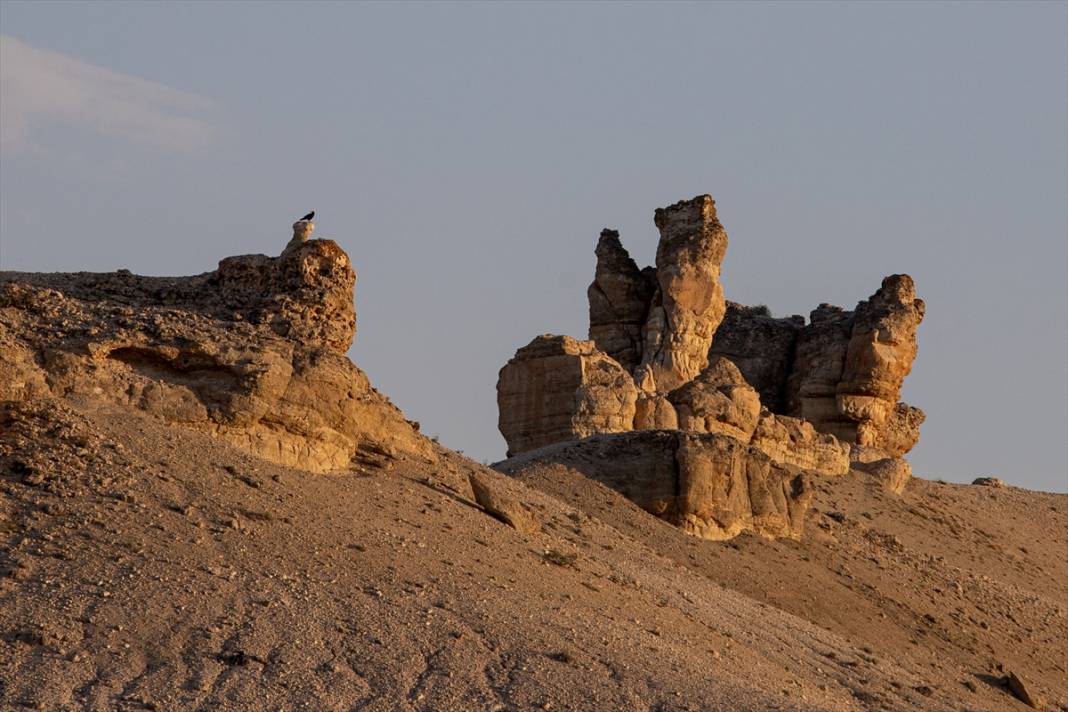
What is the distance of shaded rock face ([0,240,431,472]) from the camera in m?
21.7

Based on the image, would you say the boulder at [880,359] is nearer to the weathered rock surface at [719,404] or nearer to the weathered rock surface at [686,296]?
the weathered rock surface at [686,296]

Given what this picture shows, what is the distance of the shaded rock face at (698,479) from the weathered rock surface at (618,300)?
18787 mm

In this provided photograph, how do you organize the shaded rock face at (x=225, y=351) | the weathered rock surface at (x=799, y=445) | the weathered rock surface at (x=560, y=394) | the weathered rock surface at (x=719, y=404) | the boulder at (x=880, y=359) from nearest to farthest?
the shaded rock face at (x=225, y=351), the weathered rock surface at (x=560, y=394), the weathered rock surface at (x=719, y=404), the weathered rock surface at (x=799, y=445), the boulder at (x=880, y=359)

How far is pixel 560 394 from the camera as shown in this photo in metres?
43.9

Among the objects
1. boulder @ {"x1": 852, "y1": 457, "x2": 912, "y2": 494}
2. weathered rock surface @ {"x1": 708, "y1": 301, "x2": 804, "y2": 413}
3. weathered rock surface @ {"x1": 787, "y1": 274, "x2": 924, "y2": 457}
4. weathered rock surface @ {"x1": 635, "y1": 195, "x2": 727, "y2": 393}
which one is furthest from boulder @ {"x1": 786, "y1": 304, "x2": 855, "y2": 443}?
weathered rock surface @ {"x1": 635, "y1": 195, "x2": 727, "y2": 393}

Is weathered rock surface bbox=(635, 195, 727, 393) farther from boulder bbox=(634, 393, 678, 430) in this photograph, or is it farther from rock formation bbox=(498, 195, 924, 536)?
boulder bbox=(634, 393, 678, 430)

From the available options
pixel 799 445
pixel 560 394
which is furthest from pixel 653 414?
pixel 799 445

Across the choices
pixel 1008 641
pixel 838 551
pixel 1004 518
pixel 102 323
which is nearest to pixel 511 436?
pixel 838 551

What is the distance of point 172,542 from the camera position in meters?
18.9

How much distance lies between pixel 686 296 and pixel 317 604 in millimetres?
38094

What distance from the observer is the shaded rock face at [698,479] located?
35188mm

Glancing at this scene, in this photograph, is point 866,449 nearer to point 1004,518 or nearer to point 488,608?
point 1004,518

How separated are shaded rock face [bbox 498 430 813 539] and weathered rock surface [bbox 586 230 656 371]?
18.8 metres

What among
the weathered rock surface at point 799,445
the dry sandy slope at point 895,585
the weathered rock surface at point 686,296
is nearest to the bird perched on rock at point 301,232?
the dry sandy slope at point 895,585
